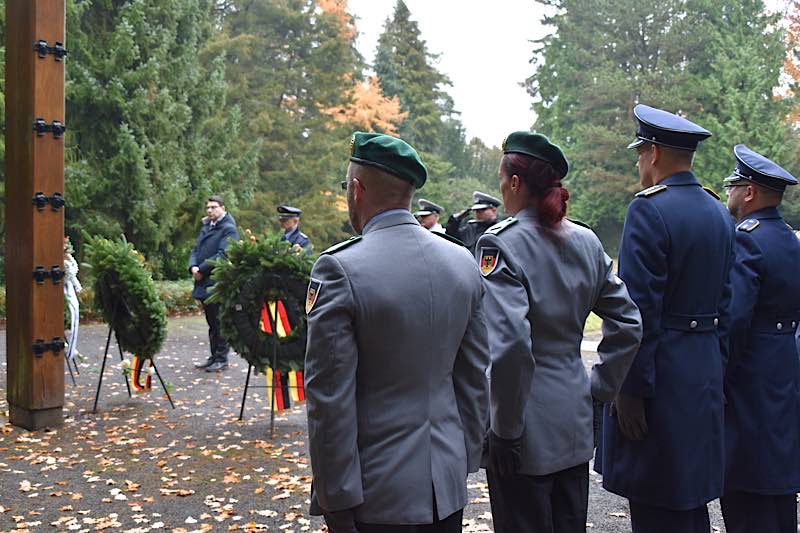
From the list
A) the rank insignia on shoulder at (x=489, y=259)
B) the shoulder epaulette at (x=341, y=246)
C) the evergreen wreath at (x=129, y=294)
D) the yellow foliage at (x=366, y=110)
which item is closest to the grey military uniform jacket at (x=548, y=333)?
the rank insignia on shoulder at (x=489, y=259)

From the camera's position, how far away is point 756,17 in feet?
127

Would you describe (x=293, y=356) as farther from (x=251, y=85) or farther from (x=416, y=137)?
(x=416, y=137)

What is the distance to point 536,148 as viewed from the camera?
3.43 m

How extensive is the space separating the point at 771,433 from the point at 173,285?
16997mm

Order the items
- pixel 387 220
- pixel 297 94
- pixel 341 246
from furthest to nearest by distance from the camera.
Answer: pixel 297 94 → pixel 387 220 → pixel 341 246

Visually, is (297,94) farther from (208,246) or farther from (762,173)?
(762,173)

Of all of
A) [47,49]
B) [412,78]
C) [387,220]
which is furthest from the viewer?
[412,78]

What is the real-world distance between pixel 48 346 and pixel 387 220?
5.85 metres

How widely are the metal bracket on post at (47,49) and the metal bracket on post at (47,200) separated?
1.24 meters

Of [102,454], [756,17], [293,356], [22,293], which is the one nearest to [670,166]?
[293,356]

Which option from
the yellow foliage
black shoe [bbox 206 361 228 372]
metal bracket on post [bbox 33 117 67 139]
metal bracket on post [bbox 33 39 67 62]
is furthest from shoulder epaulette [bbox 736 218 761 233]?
the yellow foliage

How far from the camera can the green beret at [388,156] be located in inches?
107

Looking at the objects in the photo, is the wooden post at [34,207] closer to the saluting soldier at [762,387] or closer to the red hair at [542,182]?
the red hair at [542,182]

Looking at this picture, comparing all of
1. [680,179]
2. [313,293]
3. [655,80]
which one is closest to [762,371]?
[680,179]
